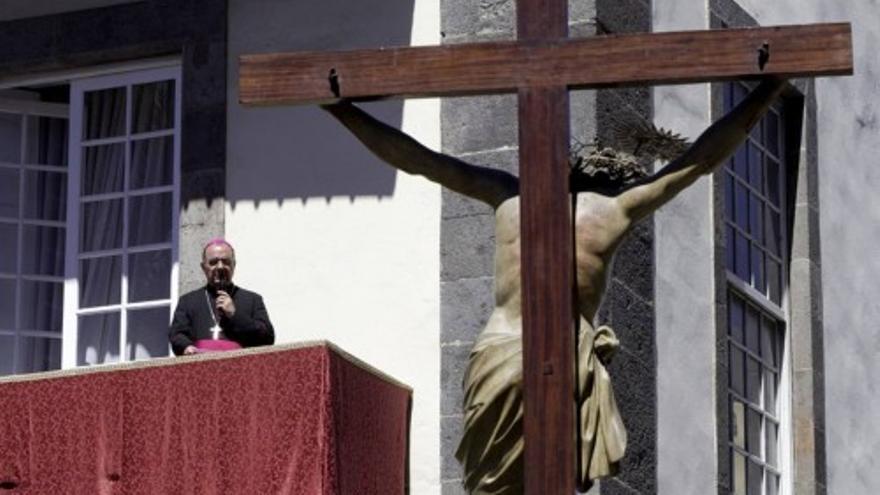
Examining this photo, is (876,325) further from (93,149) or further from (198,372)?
(198,372)

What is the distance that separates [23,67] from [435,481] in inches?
143

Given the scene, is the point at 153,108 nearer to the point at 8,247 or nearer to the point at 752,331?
the point at 8,247

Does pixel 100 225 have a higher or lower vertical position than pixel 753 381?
higher

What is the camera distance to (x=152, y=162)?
717 inches

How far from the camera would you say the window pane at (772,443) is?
64.1 ft

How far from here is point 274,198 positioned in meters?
17.4

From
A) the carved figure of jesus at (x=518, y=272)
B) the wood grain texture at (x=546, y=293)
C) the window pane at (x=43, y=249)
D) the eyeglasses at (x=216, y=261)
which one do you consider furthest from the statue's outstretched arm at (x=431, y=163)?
the window pane at (x=43, y=249)

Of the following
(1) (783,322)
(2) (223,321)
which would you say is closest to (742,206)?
(1) (783,322)

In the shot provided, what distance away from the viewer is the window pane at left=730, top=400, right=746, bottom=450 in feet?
61.6

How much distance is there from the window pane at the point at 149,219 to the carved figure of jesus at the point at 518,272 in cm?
592

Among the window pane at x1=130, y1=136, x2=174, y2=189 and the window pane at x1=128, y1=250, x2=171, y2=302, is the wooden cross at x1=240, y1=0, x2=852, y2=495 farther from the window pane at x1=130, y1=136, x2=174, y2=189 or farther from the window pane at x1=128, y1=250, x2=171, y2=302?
the window pane at x1=130, y1=136, x2=174, y2=189

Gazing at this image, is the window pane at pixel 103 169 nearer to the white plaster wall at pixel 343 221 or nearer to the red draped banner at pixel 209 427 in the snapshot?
the white plaster wall at pixel 343 221

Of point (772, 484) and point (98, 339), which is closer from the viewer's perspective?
point (98, 339)

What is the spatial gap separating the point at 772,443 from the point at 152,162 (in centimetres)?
409
